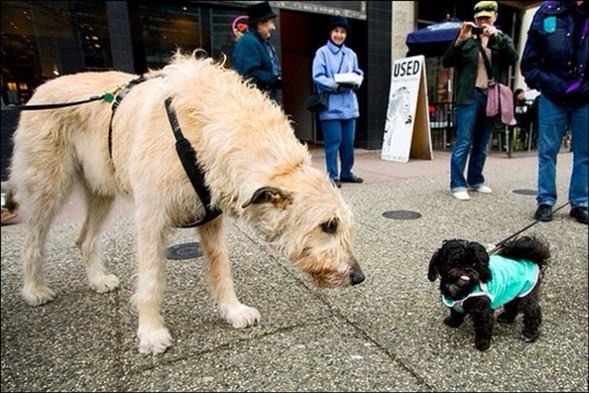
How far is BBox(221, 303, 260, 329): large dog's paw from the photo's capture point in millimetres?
2529

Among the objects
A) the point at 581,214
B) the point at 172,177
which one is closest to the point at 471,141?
the point at 172,177

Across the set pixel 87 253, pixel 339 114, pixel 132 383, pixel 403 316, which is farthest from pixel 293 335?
pixel 339 114

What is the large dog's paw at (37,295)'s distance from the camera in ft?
9.52

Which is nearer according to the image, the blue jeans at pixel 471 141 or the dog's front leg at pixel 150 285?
the blue jeans at pixel 471 141

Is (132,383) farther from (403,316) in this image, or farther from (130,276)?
(403,316)

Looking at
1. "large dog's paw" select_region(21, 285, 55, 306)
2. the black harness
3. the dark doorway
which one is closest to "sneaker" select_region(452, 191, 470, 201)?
the black harness

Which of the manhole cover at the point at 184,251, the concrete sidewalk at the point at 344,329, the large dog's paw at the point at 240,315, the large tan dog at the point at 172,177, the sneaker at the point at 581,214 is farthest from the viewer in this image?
the sneaker at the point at 581,214

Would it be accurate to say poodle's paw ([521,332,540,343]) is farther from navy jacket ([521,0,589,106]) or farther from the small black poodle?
navy jacket ([521,0,589,106])

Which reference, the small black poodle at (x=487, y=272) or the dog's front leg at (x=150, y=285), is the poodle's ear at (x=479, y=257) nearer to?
the small black poodle at (x=487, y=272)

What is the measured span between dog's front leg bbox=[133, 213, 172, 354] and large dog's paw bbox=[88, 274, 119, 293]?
838 mm

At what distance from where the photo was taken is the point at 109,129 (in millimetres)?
2336

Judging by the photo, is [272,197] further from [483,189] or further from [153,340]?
[483,189]

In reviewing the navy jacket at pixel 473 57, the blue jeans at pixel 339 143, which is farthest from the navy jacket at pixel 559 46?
the blue jeans at pixel 339 143

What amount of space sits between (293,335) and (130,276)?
59.2 inches
